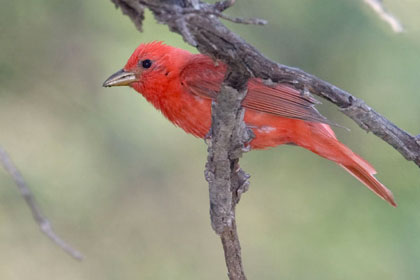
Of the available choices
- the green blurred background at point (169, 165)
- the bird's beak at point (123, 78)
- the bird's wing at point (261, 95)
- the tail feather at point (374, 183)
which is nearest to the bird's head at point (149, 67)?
the bird's beak at point (123, 78)

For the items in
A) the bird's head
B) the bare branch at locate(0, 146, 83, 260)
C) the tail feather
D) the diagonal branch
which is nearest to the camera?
the diagonal branch

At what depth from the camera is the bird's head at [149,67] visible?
15.8 feet

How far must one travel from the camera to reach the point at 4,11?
5383mm

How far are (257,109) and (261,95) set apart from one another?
105 millimetres

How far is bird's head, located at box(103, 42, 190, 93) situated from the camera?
15.8ft

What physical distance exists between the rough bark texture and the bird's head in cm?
151

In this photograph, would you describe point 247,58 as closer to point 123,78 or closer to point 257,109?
point 257,109

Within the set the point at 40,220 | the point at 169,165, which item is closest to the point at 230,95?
the point at 40,220

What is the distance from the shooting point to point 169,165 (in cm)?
592

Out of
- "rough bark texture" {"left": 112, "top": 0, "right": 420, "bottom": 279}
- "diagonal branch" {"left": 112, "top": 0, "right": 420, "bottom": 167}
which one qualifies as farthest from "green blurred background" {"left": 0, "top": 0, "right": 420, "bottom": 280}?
"rough bark texture" {"left": 112, "top": 0, "right": 420, "bottom": 279}

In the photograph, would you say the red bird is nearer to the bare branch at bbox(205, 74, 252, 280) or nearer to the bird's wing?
the bird's wing

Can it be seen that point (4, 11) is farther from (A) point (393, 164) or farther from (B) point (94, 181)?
(A) point (393, 164)

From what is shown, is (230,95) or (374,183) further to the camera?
(374,183)

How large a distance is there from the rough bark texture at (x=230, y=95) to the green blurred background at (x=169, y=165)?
2.03 meters
